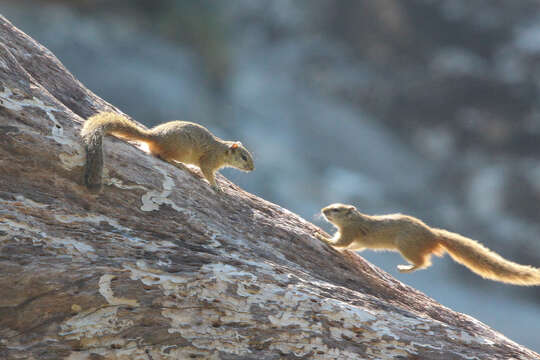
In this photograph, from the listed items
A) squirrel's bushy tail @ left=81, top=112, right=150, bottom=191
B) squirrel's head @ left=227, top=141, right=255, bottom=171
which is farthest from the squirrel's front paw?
squirrel's bushy tail @ left=81, top=112, right=150, bottom=191

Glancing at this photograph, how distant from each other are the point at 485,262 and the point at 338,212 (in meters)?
1.95

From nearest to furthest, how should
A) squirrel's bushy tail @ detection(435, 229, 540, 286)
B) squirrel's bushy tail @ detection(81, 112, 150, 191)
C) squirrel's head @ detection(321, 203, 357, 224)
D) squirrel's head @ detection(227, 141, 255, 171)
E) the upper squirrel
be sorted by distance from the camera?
squirrel's bushy tail @ detection(81, 112, 150, 191) → squirrel's bushy tail @ detection(435, 229, 540, 286) → the upper squirrel → squirrel's head @ detection(227, 141, 255, 171) → squirrel's head @ detection(321, 203, 357, 224)

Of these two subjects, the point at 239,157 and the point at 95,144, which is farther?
the point at 239,157

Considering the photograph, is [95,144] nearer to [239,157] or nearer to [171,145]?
[171,145]

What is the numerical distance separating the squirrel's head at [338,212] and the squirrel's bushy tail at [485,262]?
116 centimetres

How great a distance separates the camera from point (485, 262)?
5.55 metres

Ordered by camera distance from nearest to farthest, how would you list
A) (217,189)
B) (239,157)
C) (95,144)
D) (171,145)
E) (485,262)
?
(95,144) → (171,145) → (217,189) → (485,262) → (239,157)

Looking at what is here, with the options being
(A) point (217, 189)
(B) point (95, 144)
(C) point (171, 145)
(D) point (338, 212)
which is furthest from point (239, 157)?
(B) point (95, 144)

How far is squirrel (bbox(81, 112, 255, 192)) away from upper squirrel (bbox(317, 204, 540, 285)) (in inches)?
59.4

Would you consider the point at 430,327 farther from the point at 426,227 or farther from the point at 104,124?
the point at 104,124

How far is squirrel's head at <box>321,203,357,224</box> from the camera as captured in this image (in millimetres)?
6262

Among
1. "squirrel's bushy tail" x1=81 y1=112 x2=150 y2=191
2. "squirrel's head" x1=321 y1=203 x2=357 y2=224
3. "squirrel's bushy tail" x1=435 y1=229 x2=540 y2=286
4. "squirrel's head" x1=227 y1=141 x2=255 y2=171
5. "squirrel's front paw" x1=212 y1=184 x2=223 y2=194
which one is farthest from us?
"squirrel's head" x1=321 y1=203 x2=357 y2=224

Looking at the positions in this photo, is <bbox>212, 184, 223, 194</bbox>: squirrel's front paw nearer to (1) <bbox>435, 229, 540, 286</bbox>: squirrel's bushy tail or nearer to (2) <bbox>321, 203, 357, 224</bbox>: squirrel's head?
(2) <bbox>321, 203, 357, 224</bbox>: squirrel's head

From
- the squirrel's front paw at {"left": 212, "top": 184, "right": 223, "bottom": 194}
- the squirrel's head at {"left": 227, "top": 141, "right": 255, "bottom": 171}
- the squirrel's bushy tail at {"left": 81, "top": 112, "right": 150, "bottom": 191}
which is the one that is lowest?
the squirrel's bushy tail at {"left": 81, "top": 112, "right": 150, "bottom": 191}
